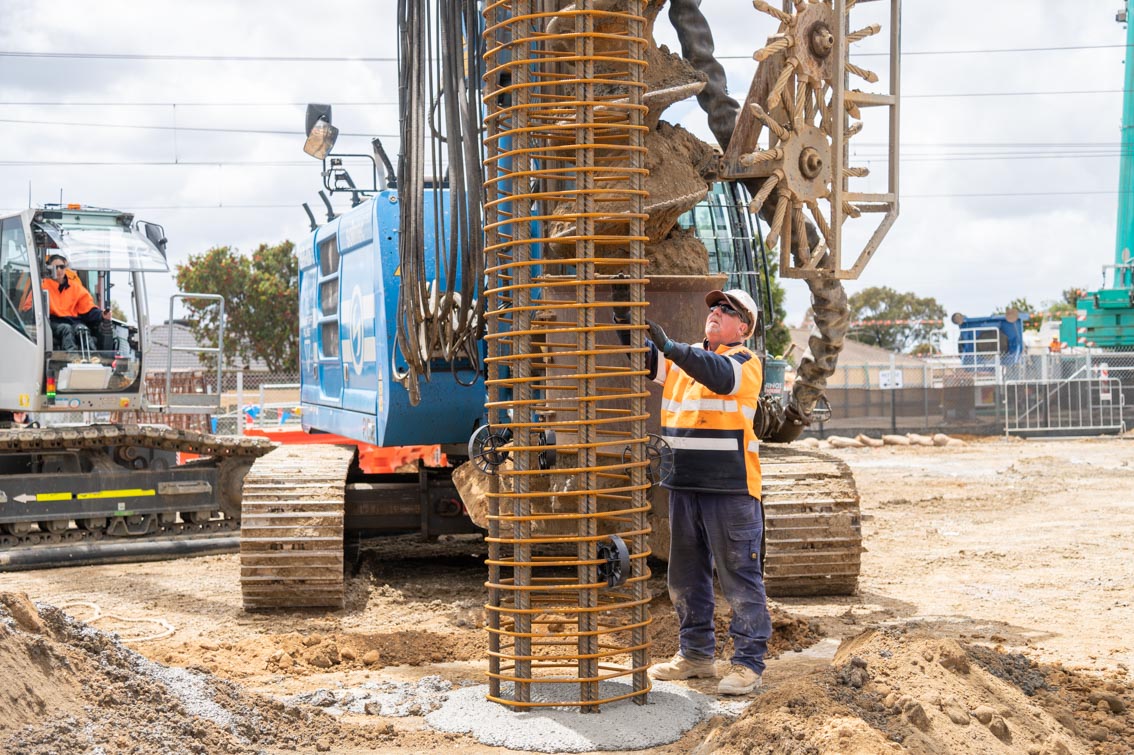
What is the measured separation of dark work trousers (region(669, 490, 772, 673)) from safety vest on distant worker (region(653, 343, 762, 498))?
0.09 meters

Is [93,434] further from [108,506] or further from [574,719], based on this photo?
[574,719]

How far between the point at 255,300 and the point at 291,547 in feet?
134

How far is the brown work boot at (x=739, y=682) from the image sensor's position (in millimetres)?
5750

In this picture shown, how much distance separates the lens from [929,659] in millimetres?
5102

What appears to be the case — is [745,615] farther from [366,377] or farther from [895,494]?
[895,494]

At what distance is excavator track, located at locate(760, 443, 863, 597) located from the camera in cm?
794

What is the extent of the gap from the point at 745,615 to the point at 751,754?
5.09 ft

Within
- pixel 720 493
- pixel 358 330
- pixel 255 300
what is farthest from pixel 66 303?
pixel 255 300

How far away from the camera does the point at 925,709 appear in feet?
15.3

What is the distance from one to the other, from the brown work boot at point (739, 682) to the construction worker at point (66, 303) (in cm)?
868

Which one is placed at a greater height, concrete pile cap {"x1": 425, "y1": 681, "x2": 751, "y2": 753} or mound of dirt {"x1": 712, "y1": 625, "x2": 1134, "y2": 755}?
mound of dirt {"x1": 712, "y1": 625, "x2": 1134, "y2": 755}

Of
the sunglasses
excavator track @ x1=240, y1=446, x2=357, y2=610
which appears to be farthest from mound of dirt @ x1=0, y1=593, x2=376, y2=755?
the sunglasses

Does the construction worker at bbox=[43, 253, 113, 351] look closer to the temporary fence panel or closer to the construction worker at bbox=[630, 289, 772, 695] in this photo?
the construction worker at bbox=[630, 289, 772, 695]

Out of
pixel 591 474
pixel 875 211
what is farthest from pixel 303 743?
pixel 875 211
